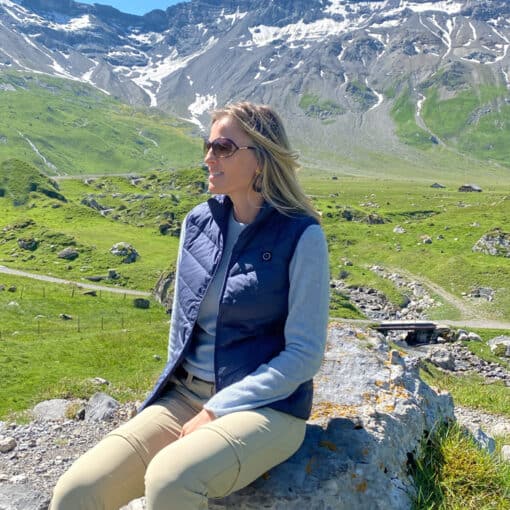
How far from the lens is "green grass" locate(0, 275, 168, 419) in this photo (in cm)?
1800

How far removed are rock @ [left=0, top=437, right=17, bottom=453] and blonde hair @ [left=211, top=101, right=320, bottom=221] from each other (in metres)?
7.40

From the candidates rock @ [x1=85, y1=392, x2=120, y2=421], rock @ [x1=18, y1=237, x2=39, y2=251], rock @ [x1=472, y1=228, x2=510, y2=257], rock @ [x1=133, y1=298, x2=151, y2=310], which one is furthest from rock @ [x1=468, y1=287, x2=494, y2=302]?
rock @ [x1=18, y1=237, x2=39, y2=251]

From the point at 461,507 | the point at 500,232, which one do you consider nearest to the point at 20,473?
the point at 461,507

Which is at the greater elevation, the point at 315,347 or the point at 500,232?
the point at 315,347

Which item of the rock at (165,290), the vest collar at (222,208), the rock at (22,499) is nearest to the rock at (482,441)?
the vest collar at (222,208)

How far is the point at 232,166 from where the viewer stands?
5996 millimetres

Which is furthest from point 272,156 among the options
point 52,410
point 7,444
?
point 52,410

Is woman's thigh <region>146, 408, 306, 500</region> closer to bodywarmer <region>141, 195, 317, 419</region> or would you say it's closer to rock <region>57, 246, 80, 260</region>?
bodywarmer <region>141, 195, 317, 419</region>

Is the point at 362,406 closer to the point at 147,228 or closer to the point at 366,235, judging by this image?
the point at 366,235

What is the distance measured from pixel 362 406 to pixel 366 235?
6833cm

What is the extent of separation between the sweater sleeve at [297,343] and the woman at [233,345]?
0.01 m

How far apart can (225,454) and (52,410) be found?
10.2 meters

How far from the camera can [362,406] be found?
23.7 feet

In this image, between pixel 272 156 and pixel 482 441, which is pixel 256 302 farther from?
pixel 482 441
